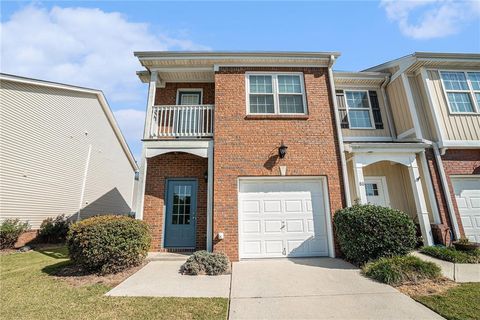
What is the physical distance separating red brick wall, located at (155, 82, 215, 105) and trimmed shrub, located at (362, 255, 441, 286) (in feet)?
25.0

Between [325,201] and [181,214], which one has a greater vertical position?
[325,201]

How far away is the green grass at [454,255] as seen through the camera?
5.89m

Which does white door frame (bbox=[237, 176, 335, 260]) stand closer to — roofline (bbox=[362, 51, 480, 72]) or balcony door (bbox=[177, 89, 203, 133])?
balcony door (bbox=[177, 89, 203, 133])

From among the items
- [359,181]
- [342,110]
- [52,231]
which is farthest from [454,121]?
[52,231]

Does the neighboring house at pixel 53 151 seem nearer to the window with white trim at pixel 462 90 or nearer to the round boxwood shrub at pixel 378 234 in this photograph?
the round boxwood shrub at pixel 378 234

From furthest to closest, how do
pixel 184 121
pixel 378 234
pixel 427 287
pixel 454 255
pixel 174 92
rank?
pixel 174 92
pixel 184 121
pixel 454 255
pixel 378 234
pixel 427 287

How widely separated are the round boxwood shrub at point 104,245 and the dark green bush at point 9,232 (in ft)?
19.0

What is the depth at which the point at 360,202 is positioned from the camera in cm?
731

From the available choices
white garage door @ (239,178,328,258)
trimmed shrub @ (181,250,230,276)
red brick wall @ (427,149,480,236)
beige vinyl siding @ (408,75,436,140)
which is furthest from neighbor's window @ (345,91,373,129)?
trimmed shrub @ (181,250,230,276)

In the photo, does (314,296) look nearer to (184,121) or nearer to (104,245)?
(104,245)

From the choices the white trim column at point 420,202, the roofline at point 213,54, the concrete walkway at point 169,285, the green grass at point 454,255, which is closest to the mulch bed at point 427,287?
the green grass at point 454,255

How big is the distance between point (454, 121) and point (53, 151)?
17966 mm

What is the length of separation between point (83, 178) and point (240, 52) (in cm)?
1175

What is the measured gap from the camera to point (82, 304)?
13.1 feet
